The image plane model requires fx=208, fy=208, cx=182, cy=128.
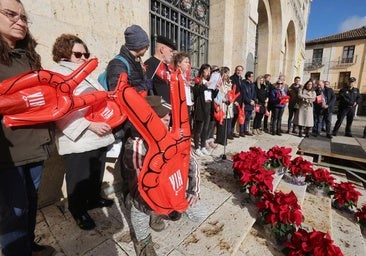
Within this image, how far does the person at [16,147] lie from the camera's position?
1155mm

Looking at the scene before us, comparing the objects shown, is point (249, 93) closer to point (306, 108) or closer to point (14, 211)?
point (306, 108)

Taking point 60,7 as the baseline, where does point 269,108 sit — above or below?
below

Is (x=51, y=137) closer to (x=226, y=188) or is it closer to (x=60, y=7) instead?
(x=60, y=7)

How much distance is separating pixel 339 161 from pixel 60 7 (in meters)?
6.56

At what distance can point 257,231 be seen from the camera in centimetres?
230

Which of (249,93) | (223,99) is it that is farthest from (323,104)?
(223,99)

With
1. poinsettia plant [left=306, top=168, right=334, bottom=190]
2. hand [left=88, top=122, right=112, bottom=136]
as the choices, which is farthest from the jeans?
poinsettia plant [left=306, top=168, right=334, bottom=190]

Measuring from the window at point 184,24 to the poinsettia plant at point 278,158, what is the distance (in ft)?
10.6

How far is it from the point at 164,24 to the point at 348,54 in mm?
32621

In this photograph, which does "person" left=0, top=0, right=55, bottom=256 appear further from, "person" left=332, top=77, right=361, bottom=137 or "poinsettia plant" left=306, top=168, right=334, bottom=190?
"person" left=332, top=77, right=361, bottom=137

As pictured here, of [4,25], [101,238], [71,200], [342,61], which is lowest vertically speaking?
[101,238]

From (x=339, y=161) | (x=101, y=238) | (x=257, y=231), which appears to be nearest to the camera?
(x=101, y=238)

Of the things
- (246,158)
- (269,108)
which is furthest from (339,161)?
(246,158)

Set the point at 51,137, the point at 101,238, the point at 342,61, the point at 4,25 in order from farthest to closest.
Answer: the point at 342,61 < the point at 101,238 < the point at 51,137 < the point at 4,25
